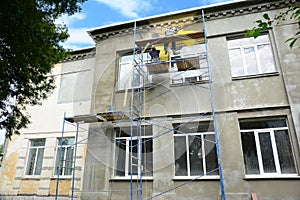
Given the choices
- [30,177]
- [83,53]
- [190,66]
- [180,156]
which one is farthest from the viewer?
[83,53]

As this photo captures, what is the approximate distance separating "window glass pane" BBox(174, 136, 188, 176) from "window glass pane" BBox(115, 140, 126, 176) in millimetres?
2002

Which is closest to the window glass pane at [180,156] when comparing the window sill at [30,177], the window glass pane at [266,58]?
the window glass pane at [266,58]

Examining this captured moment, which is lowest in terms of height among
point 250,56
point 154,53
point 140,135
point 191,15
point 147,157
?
point 147,157

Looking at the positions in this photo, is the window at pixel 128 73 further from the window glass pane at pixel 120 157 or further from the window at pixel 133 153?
the window glass pane at pixel 120 157

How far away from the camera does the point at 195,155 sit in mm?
7613

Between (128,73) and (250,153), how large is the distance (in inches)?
230

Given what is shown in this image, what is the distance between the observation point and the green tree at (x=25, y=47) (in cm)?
520

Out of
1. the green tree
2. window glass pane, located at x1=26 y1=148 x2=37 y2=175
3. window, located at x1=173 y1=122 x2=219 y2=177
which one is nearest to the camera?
the green tree

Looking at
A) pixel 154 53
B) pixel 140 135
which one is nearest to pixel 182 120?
pixel 140 135

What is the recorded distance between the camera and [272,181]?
6.59 metres

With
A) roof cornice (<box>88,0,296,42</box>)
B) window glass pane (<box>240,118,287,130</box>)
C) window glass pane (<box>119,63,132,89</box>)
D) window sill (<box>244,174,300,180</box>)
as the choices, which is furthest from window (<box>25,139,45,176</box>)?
window glass pane (<box>240,118,287,130</box>)

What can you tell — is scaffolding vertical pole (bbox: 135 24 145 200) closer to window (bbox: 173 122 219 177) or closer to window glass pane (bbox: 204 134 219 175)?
window (bbox: 173 122 219 177)

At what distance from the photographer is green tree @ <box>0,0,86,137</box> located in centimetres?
520

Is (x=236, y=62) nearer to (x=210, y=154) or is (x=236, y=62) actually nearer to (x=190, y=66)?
(x=190, y=66)
